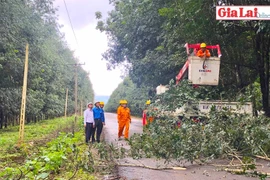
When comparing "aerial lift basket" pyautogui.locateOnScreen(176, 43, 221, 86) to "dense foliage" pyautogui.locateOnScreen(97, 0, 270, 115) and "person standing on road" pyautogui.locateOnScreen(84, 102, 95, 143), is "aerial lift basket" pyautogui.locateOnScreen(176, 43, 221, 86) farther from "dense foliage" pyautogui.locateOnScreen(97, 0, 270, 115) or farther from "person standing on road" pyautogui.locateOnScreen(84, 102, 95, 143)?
"person standing on road" pyautogui.locateOnScreen(84, 102, 95, 143)

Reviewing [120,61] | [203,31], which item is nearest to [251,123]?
[203,31]

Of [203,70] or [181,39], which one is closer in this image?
[203,70]

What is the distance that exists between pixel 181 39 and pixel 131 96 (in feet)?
130

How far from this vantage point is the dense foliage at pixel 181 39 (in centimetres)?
1270

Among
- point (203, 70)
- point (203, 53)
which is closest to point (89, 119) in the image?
point (203, 70)

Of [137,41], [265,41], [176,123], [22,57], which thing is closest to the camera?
[176,123]

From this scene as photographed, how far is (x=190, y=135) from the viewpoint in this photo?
8438 mm

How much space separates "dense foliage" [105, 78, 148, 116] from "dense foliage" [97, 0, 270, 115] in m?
11.9

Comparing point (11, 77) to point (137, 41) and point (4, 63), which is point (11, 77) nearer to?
point (4, 63)

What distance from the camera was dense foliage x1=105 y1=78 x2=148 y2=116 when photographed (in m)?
46.2

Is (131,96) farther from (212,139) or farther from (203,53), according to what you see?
(212,139)

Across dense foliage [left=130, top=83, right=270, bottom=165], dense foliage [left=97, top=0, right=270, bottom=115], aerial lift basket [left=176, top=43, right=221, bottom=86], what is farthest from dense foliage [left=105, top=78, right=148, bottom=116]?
dense foliage [left=130, top=83, right=270, bottom=165]

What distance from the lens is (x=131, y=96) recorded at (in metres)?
57.4

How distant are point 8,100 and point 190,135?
1463 cm
